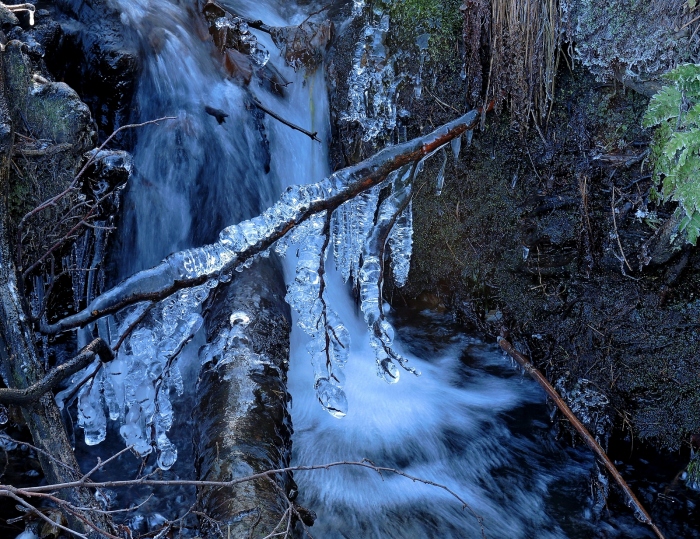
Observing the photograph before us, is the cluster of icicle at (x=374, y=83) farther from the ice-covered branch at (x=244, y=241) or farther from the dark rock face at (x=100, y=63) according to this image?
the dark rock face at (x=100, y=63)

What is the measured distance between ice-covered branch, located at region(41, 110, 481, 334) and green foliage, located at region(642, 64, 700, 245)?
51.7 inches

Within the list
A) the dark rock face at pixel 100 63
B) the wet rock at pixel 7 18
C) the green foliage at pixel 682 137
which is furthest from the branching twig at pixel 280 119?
the green foliage at pixel 682 137

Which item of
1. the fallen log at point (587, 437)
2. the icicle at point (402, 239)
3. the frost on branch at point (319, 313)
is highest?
the icicle at point (402, 239)

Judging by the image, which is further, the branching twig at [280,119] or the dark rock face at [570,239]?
the branching twig at [280,119]

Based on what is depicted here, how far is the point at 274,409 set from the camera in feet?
11.0

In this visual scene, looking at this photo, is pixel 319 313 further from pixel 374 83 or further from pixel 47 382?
pixel 374 83

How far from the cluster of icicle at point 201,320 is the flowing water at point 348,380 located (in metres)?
0.93

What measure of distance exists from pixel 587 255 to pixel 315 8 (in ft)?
10.7

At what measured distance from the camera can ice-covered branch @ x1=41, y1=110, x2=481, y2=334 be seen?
2.75 meters

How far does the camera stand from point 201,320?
3.04 m

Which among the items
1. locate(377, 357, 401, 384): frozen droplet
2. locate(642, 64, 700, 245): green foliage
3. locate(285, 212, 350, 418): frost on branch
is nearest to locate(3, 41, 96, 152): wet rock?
locate(285, 212, 350, 418): frost on branch

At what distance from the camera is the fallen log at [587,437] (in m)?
3.31

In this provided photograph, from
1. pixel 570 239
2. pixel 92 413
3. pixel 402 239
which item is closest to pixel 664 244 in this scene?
pixel 570 239

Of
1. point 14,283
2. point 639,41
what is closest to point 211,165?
point 14,283
